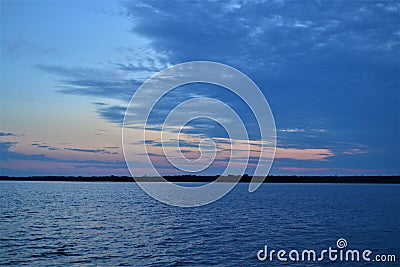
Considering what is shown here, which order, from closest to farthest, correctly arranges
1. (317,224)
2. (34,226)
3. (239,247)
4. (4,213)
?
(239,247), (34,226), (317,224), (4,213)

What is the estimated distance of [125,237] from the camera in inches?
1570

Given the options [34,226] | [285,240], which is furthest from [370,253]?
[34,226]

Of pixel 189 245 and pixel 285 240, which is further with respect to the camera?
pixel 285 240

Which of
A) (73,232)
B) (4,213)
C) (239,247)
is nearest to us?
(239,247)

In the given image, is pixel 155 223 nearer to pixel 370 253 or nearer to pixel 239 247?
pixel 239 247

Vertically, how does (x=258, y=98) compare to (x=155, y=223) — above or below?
above

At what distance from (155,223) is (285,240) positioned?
19.8 metres
